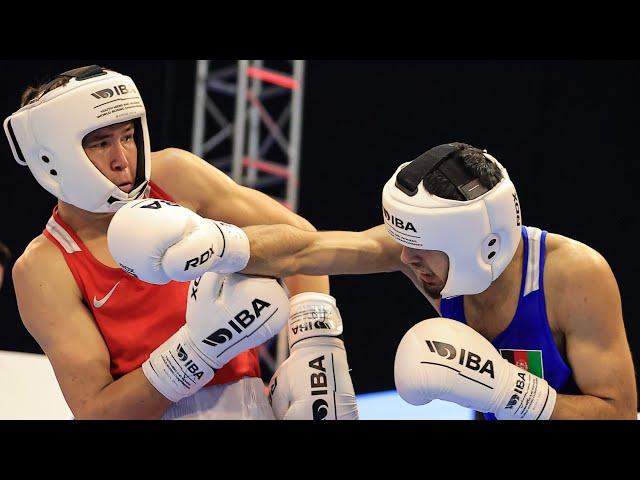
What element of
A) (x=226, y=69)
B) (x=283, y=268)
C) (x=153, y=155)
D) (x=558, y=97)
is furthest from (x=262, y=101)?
(x=283, y=268)

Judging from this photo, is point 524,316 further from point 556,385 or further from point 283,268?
point 283,268

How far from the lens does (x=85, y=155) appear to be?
3010 millimetres

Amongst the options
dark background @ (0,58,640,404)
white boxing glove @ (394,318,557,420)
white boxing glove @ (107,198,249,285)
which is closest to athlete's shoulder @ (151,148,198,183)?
white boxing glove @ (107,198,249,285)

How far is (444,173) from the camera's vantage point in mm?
2777

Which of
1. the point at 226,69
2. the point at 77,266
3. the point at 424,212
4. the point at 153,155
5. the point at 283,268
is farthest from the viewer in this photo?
the point at 226,69

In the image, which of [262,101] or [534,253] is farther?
→ [262,101]

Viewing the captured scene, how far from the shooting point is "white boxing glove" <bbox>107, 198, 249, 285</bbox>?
2.57 meters

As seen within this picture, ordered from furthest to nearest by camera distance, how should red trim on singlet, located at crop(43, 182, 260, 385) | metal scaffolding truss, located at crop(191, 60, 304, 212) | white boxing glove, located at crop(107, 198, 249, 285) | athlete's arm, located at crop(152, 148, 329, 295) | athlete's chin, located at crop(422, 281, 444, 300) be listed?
metal scaffolding truss, located at crop(191, 60, 304, 212)
athlete's arm, located at crop(152, 148, 329, 295)
red trim on singlet, located at crop(43, 182, 260, 385)
athlete's chin, located at crop(422, 281, 444, 300)
white boxing glove, located at crop(107, 198, 249, 285)

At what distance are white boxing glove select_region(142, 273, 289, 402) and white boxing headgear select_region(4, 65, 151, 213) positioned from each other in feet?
1.50

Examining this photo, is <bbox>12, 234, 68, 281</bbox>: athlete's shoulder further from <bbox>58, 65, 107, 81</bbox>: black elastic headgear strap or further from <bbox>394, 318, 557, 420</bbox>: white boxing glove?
<bbox>394, 318, 557, 420</bbox>: white boxing glove

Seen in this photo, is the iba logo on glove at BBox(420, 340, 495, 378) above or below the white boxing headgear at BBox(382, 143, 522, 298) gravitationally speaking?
below

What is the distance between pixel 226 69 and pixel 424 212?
4717mm

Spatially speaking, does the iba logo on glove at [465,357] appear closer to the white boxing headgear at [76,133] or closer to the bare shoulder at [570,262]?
the bare shoulder at [570,262]

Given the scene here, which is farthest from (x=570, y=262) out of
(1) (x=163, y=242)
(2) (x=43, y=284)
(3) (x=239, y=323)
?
(2) (x=43, y=284)
